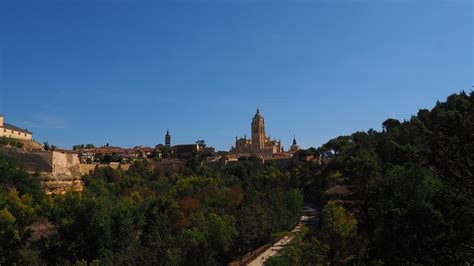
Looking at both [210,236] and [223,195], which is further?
[223,195]

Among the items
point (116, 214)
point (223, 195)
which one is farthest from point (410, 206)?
point (223, 195)

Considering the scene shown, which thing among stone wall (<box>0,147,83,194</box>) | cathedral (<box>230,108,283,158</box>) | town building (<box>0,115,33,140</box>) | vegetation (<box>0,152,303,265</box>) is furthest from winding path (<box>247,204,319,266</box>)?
cathedral (<box>230,108,283,158</box>)

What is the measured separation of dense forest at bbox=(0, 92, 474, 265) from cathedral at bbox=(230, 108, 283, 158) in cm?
6597

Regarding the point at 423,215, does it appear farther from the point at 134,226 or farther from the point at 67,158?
the point at 67,158

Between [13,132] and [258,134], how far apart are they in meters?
69.7

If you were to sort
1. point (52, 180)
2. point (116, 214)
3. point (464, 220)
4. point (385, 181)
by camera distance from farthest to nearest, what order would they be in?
point (52, 180), point (116, 214), point (385, 181), point (464, 220)

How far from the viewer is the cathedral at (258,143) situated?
12912cm

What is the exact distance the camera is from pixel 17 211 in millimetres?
35188

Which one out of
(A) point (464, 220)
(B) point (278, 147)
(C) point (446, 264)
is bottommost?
(C) point (446, 264)

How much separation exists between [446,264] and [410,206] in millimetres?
4094

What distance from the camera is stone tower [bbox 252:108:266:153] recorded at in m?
130

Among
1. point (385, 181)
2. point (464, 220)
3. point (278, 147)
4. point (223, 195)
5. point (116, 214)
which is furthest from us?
point (278, 147)

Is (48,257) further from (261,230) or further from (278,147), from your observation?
(278,147)

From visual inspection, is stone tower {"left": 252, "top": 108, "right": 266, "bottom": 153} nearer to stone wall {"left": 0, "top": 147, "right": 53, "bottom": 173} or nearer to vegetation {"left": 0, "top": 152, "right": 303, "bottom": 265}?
stone wall {"left": 0, "top": 147, "right": 53, "bottom": 173}
